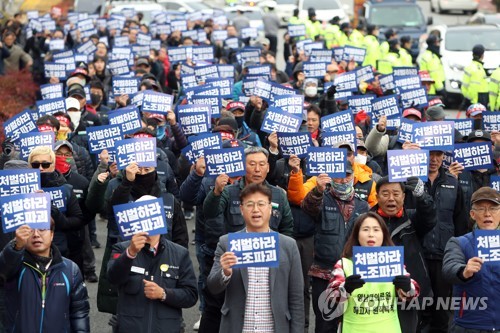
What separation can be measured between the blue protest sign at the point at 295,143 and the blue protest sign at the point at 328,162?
120 centimetres

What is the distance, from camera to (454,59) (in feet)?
82.0

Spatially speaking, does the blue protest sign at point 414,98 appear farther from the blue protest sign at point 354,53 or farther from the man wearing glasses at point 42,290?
the man wearing glasses at point 42,290

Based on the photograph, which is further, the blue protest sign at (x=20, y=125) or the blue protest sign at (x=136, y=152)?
the blue protest sign at (x=20, y=125)

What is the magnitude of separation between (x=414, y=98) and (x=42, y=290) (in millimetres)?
8553

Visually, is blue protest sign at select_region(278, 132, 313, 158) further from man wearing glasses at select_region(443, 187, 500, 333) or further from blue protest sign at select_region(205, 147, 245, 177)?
man wearing glasses at select_region(443, 187, 500, 333)

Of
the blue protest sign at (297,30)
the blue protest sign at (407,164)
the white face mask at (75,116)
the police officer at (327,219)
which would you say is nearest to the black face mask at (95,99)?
the white face mask at (75,116)

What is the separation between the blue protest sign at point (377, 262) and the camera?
7.26 metres

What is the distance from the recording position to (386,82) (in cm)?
1741

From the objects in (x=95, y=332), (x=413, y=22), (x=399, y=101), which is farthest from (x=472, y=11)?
(x=95, y=332)

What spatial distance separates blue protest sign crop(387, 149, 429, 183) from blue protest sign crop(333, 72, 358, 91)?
687cm

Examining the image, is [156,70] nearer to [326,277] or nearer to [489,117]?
[489,117]

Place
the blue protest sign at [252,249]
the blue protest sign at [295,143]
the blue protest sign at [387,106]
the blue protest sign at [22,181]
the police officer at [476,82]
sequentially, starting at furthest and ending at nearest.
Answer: the police officer at [476,82] → the blue protest sign at [387,106] → the blue protest sign at [295,143] → the blue protest sign at [22,181] → the blue protest sign at [252,249]

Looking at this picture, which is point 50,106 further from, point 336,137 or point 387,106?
point 336,137

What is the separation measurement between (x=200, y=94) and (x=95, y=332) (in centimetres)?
455
